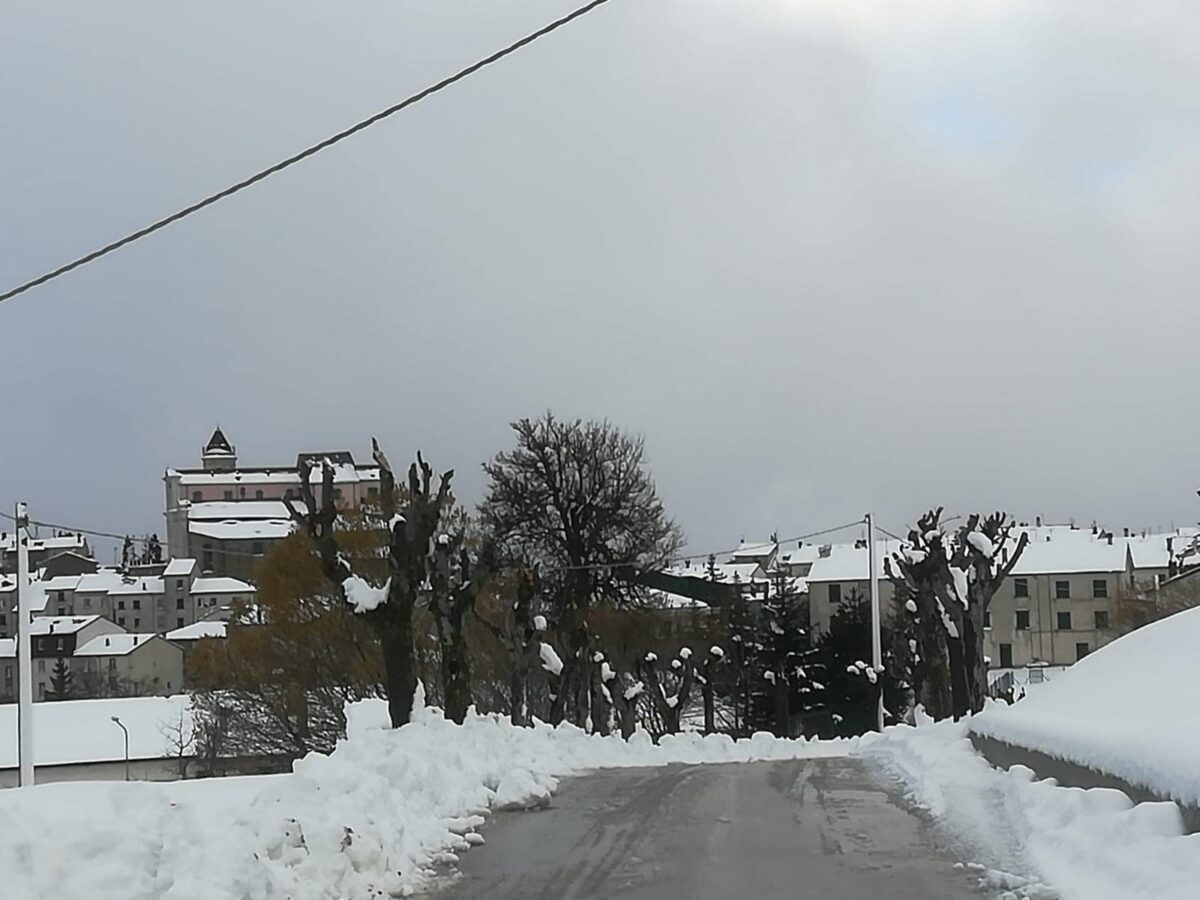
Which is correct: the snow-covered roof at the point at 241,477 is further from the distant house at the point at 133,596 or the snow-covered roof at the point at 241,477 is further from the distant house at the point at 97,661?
the distant house at the point at 97,661

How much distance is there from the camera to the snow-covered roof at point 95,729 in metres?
58.3

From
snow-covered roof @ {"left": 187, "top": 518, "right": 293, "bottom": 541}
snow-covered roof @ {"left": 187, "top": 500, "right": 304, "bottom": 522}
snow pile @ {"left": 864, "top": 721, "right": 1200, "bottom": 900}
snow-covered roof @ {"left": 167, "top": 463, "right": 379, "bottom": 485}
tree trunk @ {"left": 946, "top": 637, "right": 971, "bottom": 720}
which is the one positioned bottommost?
tree trunk @ {"left": 946, "top": 637, "right": 971, "bottom": 720}

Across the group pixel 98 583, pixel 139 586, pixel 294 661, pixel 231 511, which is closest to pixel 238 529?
pixel 231 511

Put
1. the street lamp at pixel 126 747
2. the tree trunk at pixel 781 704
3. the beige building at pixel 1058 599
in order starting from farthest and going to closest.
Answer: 1. the beige building at pixel 1058 599
2. the street lamp at pixel 126 747
3. the tree trunk at pixel 781 704

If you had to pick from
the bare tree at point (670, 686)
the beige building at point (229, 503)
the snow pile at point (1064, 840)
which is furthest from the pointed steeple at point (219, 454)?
the snow pile at point (1064, 840)

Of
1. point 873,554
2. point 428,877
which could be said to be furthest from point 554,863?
point 873,554

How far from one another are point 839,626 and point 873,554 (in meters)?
15.1

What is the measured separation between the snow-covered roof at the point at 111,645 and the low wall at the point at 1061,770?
311 feet

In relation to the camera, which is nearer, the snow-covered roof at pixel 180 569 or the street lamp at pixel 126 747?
the street lamp at pixel 126 747

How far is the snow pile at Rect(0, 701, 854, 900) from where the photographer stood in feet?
26.7

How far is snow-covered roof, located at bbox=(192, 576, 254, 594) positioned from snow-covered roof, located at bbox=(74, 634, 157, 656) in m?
11.6

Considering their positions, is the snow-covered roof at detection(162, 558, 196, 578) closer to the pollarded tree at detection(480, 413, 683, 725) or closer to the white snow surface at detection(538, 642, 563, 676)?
the pollarded tree at detection(480, 413, 683, 725)

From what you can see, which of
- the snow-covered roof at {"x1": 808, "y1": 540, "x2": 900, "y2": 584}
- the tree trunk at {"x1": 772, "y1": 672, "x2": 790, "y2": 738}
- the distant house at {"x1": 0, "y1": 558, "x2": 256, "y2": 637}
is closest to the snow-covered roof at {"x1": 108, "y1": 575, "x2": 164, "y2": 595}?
the distant house at {"x1": 0, "y1": 558, "x2": 256, "y2": 637}

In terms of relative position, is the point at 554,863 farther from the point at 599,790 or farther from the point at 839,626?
the point at 839,626
